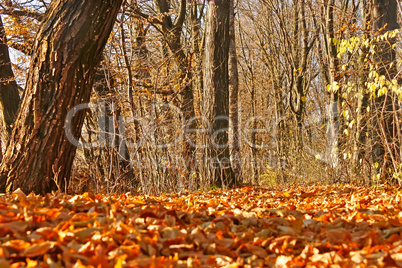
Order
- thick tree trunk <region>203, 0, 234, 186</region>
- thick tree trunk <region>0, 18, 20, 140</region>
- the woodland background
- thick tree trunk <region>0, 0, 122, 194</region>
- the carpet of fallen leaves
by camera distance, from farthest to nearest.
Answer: thick tree trunk <region>0, 18, 20, 140</region>, thick tree trunk <region>203, 0, 234, 186</region>, the woodland background, thick tree trunk <region>0, 0, 122, 194</region>, the carpet of fallen leaves

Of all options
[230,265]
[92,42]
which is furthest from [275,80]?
[230,265]

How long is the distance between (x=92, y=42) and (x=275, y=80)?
Answer: 15.1 meters

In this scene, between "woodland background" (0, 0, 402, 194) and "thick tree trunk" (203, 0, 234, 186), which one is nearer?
"woodland background" (0, 0, 402, 194)

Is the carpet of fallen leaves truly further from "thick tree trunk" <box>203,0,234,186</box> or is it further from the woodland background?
"thick tree trunk" <box>203,0,234,186</box>

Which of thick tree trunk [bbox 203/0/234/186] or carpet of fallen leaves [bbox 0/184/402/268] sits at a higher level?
thick tree trunk [bbox 203/0/234/186]

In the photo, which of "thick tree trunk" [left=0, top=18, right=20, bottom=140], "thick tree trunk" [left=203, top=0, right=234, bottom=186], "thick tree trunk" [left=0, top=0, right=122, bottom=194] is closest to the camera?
"thick tree trunk" [left=0, top=0, right=122, bottom=194]

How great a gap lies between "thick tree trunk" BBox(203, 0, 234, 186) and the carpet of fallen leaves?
3828 millimetres

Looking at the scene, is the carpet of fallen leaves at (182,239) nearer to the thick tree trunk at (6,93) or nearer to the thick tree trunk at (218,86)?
the thick tree trunk at (218,86)

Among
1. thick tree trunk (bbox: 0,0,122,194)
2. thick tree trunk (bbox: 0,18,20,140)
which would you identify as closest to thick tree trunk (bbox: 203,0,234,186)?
thick tree trunk (bbox: 0,0,122,194)

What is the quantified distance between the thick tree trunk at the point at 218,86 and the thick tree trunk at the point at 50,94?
10.1 ft

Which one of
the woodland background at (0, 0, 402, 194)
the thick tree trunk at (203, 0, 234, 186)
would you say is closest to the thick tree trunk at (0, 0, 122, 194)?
the woodland background at (0, 0, 402, 194)

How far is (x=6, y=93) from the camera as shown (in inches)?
339

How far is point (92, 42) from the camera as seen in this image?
4238 mm

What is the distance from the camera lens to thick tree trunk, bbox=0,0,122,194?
13.3ft
